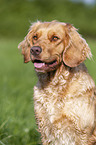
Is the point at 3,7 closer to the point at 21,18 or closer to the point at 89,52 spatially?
the point at 21,18

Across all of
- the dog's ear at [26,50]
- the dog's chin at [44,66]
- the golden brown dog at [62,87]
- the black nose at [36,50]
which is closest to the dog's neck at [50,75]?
the golden brown dog at [62,87]

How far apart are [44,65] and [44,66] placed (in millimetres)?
14

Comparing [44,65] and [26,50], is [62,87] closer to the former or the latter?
[44,65]

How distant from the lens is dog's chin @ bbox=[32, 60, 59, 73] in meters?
3.35

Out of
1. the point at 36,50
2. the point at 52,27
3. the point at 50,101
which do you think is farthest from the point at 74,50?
the point at 50,101

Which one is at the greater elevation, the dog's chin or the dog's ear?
the dog's ear

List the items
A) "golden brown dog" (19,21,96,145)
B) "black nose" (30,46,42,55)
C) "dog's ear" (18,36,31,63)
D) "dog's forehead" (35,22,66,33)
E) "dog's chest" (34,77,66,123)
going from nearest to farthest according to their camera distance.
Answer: "black nose" (30,46,42,55), "golden brown dog" (19,21,96,145), "dog's chest" (34,77,66,123), "dog's forehead" (35,22,66,33), "dog's ear" (18,36,31,63)

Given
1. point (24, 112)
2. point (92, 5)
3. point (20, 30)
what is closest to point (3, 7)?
point (20, 30)

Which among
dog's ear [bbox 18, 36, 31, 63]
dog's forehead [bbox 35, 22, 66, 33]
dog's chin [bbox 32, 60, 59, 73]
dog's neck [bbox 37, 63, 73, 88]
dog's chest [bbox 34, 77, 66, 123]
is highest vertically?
dog's forehead [bbox 35, 22, 66, 33]

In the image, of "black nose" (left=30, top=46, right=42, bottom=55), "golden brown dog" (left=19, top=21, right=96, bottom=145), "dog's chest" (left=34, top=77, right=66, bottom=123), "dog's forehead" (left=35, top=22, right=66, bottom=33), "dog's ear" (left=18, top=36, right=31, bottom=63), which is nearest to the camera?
"black nose" (left=30, top=46, right=42, bottom=55)

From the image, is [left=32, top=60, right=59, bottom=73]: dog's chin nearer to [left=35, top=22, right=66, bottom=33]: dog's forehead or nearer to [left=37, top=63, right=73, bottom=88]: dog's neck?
[left=37, top=63, right=73, bottom=88]: dog's neck

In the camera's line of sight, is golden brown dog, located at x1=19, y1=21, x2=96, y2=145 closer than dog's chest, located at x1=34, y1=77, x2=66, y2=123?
Yes

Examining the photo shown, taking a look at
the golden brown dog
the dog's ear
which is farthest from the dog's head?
the dog's ear

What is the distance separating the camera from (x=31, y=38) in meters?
3.82
